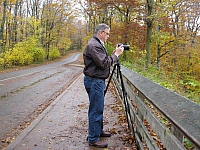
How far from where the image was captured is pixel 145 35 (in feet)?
62.6

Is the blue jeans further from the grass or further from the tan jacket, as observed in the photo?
the grass

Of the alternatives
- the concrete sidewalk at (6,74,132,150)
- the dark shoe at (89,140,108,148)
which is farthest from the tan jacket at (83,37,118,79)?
the concrete sidewalk at (6,74,132,150)

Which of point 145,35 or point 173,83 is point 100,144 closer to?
point 173,83

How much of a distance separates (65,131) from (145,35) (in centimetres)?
1556

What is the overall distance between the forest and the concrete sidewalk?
254 cm

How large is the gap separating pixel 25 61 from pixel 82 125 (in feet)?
80.3

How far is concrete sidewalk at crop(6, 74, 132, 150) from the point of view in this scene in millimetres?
4176

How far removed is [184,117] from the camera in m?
1.83

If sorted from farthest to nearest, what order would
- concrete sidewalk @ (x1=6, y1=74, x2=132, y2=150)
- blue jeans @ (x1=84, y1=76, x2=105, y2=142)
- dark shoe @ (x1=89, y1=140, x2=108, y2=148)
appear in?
concrete sidewalk @ (x1=6, y1=74, x2=132, y2=150) < dark shoe @ (x1=89, y1=140, x2=108, y2=148) < blue jeans @ (x1=84, y1=76, x2=105, y2=142)

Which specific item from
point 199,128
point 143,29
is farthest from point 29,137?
point 143,29

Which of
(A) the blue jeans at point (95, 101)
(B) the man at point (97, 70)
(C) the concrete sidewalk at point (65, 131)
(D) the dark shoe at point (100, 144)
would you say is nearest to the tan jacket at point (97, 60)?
(B) the man at point (97, 70)

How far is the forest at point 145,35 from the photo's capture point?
1429cm

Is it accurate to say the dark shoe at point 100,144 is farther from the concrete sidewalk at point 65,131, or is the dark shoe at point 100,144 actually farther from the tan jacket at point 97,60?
the tan jacket at point 97,60

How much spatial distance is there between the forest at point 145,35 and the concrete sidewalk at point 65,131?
2.54 meters
